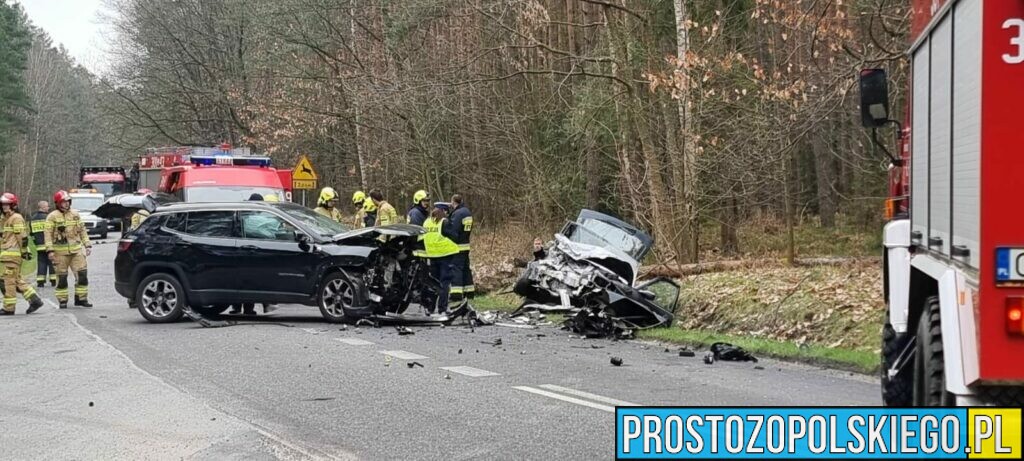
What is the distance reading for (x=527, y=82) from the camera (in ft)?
78.9

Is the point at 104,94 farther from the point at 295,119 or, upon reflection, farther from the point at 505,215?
the point at 505,215

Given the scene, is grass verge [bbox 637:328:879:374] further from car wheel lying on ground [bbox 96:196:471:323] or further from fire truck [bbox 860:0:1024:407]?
fire truck [bbox 860:0:1024:407]

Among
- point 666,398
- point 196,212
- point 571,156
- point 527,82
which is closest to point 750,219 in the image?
point 571,156

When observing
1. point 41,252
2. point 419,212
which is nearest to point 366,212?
point 419,212

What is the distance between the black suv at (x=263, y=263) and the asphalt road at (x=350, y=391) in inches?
33.9

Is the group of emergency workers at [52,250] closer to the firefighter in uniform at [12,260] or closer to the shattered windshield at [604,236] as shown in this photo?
the firefighter in uniform at [12,260]

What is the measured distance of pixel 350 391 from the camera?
8.90 m

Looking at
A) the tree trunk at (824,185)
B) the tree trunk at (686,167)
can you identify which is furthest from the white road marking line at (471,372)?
the tree trunk at (824,185)

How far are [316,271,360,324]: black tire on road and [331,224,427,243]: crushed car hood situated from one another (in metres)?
0.54

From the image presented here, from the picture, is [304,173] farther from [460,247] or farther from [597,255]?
[597,255]

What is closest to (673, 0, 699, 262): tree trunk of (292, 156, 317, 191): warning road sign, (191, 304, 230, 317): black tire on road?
(191, 304, 230, 317): black tire on road

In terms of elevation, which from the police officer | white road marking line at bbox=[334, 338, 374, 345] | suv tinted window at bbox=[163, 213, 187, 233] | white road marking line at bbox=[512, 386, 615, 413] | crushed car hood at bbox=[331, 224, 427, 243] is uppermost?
the police officer

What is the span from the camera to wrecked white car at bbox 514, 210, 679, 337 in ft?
42.8

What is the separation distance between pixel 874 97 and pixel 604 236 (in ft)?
25.5
